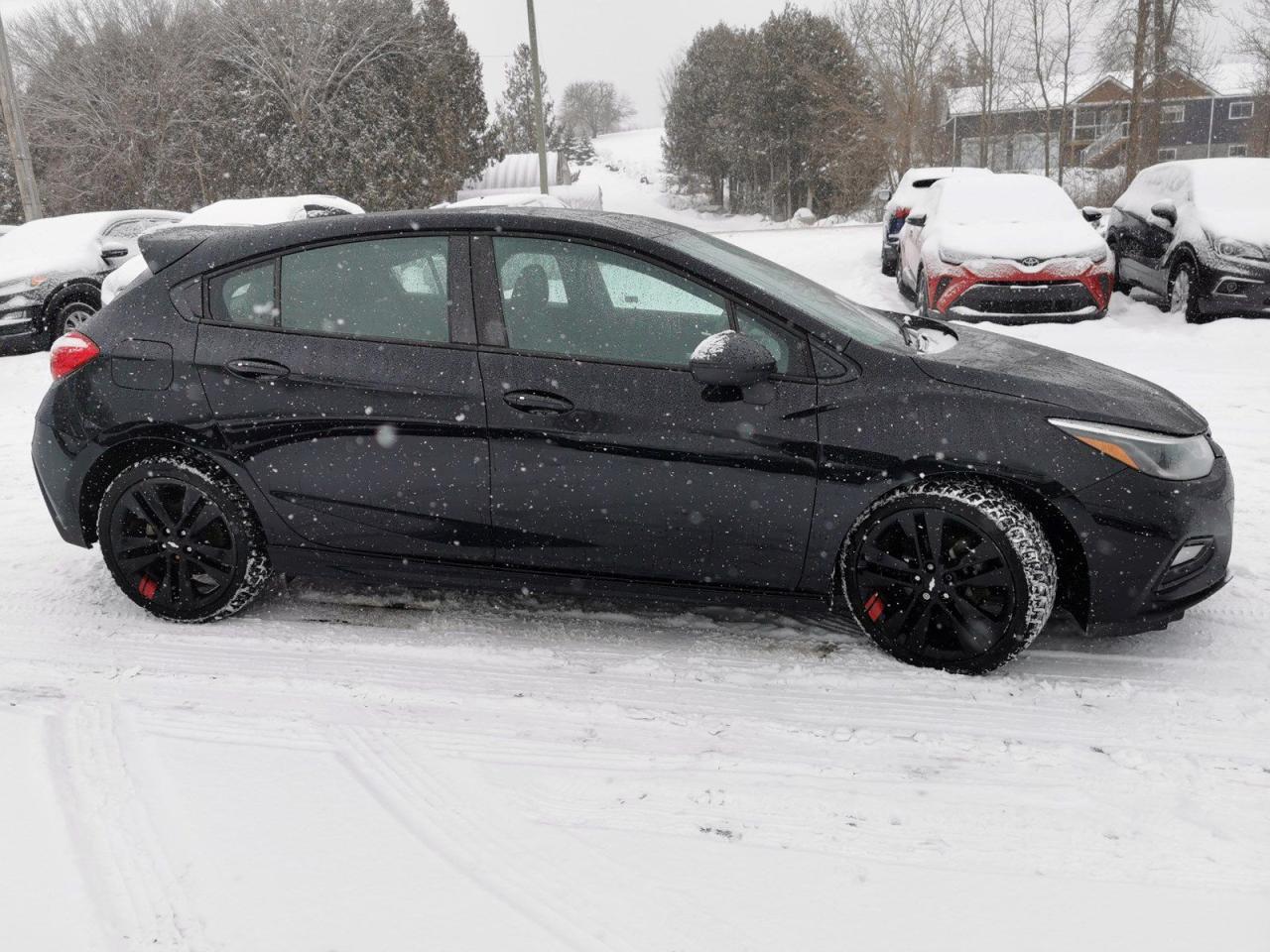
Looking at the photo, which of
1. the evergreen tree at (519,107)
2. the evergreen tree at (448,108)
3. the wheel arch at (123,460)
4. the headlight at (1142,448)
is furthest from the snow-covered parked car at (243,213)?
the evergreen tree at (519,107)

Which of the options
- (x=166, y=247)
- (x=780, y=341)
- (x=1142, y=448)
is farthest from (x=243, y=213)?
(x=1142, y=448)

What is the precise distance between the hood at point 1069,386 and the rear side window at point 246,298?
2345 millimetres

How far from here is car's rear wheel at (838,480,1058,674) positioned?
3432mm

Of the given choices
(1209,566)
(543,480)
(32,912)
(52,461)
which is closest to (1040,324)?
(1209,566)

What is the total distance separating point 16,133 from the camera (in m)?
17.9

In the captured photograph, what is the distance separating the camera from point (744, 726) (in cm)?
328

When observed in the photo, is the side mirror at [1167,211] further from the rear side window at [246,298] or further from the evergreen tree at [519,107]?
the evergreen tree at [519,107]

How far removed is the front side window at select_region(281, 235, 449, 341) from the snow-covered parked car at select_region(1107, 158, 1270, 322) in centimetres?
891

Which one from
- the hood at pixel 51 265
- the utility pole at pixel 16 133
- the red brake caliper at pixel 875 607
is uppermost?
the utility pole at pixel 16 133

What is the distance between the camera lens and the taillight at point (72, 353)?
4.04m

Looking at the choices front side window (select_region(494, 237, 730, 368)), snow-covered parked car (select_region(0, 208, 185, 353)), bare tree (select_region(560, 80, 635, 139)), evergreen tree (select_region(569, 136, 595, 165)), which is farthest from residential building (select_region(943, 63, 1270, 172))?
bare tree (select_region(560, 80, 635, 139))

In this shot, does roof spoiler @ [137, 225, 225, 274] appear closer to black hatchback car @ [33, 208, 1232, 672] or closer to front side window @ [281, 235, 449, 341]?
black hatchback car @ [33, 208, 1232, 672]

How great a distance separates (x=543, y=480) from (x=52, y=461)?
2.01 meters

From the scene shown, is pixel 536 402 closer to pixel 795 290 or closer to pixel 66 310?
pixel 795 290
